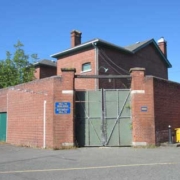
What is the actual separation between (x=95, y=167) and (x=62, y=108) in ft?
20.3

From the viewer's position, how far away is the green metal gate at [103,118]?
15992 mm

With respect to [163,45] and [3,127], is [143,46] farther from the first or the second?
[3,127]

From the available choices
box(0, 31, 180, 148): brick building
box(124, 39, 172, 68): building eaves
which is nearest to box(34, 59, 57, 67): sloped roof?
box(124, 39, 172, 68): building eaves

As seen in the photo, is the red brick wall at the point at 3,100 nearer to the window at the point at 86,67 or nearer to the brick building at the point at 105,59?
the brick building at the point at 105,59

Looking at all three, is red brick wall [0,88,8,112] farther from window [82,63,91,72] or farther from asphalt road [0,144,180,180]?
asphalt road [0,144,180,180]

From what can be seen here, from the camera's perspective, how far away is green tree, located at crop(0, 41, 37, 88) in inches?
1286

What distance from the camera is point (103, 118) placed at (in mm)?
16094

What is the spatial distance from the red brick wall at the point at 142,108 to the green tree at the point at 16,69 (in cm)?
1898

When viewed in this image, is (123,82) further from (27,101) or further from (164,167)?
(164,167)

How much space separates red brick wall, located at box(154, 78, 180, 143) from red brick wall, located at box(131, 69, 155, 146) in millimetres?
442

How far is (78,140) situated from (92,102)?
216 centimetres

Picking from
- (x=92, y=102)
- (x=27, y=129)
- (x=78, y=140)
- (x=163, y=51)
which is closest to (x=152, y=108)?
(x=92, y=102)

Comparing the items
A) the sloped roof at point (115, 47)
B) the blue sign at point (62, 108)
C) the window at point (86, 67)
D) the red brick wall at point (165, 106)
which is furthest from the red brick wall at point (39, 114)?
the sloped roof at point (115, 47)

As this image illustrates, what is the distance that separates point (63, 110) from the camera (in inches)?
617
